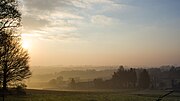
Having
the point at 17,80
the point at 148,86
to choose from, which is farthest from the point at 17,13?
the point at 148,86

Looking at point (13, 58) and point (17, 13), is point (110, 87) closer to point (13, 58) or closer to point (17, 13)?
point (13, 58)

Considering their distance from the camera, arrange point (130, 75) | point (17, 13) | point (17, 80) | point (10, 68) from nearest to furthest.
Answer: point (17, 13)
point (10, 68)
point (17, 80)
point (130, 75)

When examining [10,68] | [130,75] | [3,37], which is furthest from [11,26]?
[130,75]

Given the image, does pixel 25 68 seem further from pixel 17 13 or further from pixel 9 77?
pixel 17 13

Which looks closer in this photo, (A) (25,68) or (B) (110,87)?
(A) (25,68)

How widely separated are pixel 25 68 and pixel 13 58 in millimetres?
4535

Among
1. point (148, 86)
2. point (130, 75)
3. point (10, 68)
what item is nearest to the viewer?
point (10, 68)

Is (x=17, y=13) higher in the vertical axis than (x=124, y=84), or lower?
higher

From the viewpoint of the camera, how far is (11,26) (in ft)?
72.2

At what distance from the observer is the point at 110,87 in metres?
187

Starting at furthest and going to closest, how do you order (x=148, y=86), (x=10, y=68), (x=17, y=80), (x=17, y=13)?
(x=148, y=86), (x=17, y=80), (x=10, y=68), (x=17, y=13)

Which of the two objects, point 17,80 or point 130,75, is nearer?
point 17,80

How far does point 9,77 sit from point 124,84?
148332mm

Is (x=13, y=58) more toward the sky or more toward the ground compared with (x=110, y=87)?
more toward the sky
